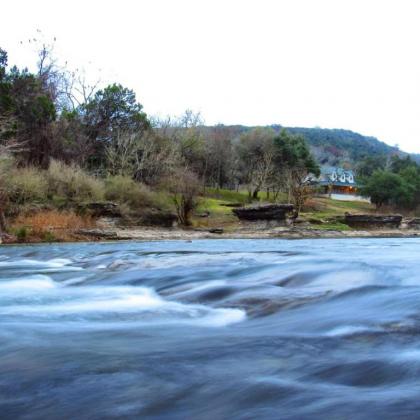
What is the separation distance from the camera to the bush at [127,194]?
150 feet

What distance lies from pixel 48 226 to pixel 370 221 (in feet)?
113

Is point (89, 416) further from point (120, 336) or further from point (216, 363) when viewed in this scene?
point (120, 336)

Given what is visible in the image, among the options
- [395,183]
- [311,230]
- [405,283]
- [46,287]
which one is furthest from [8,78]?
[395,183]

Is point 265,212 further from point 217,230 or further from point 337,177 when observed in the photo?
point 337,177

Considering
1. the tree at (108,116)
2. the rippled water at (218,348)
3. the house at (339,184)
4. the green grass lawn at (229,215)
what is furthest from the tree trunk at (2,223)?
the house at (339,184)

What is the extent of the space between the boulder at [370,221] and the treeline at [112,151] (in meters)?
5.53

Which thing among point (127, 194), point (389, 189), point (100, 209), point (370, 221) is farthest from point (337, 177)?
point (100, 209)

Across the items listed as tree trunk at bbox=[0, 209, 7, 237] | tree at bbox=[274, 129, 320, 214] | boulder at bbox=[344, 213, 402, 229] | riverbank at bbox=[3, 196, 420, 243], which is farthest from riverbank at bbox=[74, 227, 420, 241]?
tree at bbox=[274, 129, 320, 214]

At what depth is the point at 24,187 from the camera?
37969 millimetres

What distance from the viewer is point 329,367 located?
5109 millimetres

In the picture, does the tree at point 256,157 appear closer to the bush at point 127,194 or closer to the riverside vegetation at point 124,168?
the riverside vegetation at point 124,168

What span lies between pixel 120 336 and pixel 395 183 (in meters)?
81.1

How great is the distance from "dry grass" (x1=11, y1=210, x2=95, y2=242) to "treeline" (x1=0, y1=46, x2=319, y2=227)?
6.28 ft

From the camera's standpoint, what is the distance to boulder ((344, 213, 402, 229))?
56.2m
